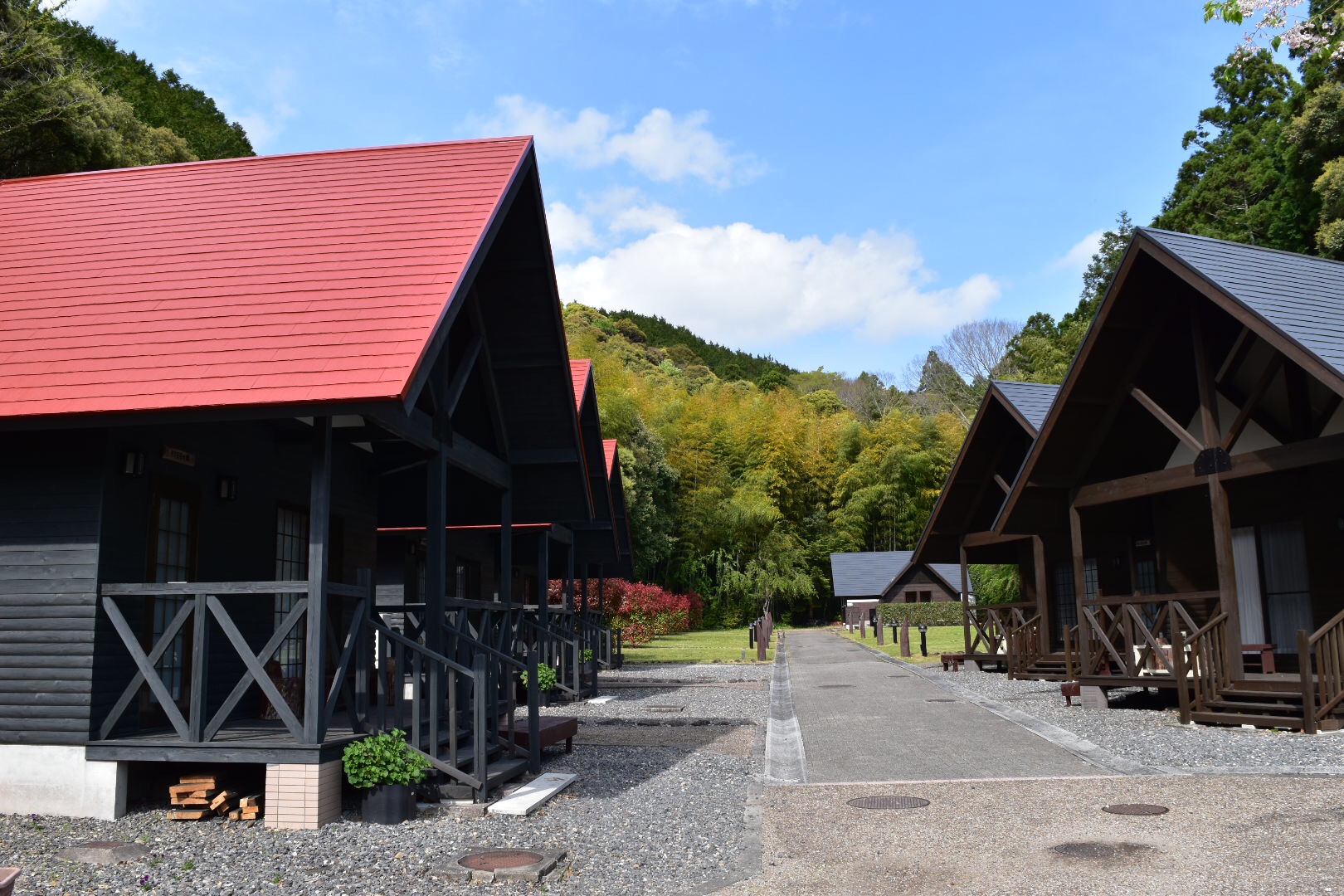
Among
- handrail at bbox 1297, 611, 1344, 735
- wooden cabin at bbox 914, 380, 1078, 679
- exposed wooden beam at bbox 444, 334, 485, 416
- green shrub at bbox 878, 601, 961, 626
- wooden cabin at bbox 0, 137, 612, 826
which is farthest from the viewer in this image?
green shrub at bbox 878, 601, 961, 626

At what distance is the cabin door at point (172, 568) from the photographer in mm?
8031

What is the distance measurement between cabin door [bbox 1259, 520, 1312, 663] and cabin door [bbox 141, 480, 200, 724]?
13095 millimetres

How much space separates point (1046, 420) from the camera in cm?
1380

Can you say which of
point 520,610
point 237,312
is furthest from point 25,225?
point 520,610

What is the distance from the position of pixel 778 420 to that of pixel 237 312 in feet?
176

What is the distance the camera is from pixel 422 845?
6.45 meters

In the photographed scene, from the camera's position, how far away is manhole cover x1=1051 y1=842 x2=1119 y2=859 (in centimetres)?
589

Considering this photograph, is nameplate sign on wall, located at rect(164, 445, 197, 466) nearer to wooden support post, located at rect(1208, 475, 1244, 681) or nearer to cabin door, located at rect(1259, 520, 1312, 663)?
wooden support post, located at rect(1208, 475, 1244, 681)

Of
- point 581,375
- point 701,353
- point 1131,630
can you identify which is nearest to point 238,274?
point 581,375

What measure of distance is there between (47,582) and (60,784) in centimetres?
142

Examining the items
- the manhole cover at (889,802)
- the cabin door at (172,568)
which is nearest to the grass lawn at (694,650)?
the manhole cover at (889,802)

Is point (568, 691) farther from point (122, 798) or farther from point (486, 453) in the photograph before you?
point (122, 798)

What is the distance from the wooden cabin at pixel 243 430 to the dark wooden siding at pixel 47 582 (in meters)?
0.02

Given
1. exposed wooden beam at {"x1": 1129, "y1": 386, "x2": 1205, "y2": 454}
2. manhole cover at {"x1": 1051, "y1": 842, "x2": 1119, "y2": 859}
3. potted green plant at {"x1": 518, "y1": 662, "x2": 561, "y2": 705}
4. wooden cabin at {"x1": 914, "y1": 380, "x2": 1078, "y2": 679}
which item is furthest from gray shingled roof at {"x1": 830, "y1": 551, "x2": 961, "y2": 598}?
manhole cover at {"x1": 1051, "y1": 842, "x2": 1119, "y2": 859}
